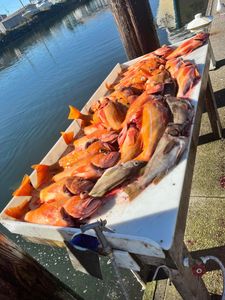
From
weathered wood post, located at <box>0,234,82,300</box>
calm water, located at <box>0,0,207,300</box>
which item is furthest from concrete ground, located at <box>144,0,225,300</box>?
weathered wood post, located at <box>0,234,82,300</box>

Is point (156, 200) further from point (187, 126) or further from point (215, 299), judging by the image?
point (215, 299)

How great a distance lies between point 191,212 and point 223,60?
4565mm

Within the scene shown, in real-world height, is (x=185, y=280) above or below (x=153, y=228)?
below

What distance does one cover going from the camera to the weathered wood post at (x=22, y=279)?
5.12 ft

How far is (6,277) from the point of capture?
157 cm

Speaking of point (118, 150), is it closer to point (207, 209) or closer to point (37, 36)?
point (207, 209)

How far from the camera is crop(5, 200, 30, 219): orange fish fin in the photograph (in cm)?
292

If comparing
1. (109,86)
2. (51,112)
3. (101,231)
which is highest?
(101,231)

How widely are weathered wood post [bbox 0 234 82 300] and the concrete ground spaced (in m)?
1.59

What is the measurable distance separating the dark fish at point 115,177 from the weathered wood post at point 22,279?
790mm

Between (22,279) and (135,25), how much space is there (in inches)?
187

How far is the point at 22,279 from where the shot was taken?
5.65ft

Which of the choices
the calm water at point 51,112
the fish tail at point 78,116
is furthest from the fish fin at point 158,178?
the calm water at point 51,112

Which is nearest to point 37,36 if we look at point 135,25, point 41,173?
point 135,25
